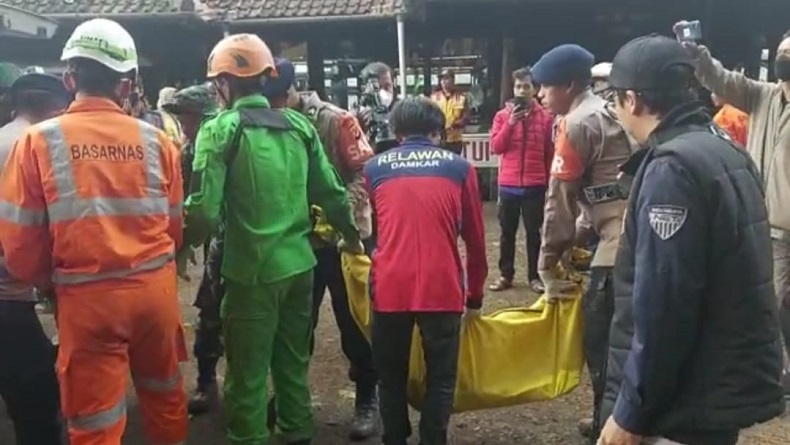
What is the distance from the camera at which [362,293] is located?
4383 mm

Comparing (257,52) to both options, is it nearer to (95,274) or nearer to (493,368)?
(95,274)

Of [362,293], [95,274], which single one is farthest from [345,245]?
[95,274]

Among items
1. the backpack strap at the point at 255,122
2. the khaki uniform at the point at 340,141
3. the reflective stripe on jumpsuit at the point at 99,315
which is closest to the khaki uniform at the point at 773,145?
the khaki uniform at the point at 340,141

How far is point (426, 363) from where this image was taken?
3.98 m

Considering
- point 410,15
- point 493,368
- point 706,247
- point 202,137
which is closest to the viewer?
point 706,247

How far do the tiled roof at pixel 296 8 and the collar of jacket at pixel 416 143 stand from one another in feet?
27.7

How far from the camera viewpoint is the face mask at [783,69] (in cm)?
466

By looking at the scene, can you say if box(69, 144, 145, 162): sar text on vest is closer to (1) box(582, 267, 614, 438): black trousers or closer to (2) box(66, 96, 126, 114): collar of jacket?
(2) box(66, 96, 126, 114): collar of jacket

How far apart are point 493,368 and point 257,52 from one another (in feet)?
5.95

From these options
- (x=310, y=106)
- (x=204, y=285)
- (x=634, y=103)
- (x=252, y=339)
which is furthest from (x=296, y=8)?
(x=634, y=103)

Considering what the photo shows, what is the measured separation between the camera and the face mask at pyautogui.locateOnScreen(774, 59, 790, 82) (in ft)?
15.3

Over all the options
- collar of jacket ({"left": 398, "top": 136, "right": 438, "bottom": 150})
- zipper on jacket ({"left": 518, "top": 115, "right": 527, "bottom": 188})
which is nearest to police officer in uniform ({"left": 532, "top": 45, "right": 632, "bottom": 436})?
collar of jacket ({"left": 398, "top": 136, "right": 438, "bottom": 150})

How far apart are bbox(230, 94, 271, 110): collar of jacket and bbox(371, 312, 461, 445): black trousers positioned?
103cm

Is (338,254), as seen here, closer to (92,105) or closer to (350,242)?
(350,242)
